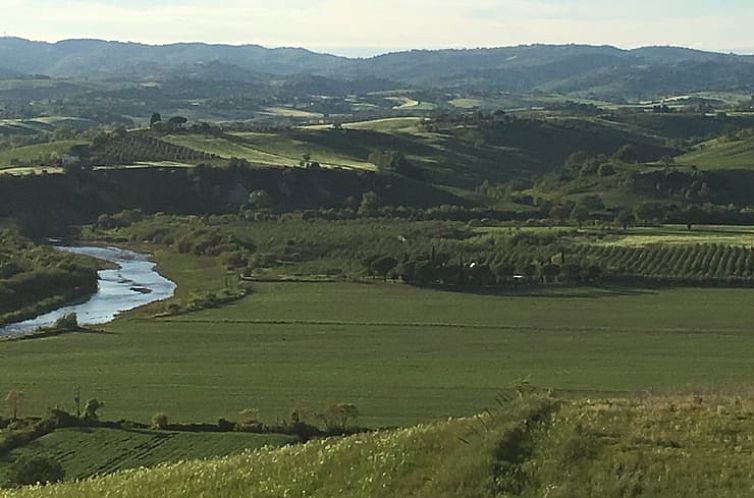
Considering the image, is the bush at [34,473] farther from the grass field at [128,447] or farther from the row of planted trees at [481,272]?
the row of planted trees at [481,272]

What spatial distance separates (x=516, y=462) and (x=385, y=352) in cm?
3307

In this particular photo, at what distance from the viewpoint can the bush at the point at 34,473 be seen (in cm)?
2464

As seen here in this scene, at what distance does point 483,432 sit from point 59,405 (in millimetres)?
25380

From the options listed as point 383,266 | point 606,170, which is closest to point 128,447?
point 383,266

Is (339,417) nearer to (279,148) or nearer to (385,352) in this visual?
(385,352)

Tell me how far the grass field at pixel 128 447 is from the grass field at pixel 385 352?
240 cm

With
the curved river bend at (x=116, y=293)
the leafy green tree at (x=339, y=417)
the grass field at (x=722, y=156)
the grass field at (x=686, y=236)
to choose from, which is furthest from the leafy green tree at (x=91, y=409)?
the grass field at (x=722, y=156)

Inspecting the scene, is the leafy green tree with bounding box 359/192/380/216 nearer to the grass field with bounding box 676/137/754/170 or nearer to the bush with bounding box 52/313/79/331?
the grass field with bounding box 676/137/754/170

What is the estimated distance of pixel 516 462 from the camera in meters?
15.5

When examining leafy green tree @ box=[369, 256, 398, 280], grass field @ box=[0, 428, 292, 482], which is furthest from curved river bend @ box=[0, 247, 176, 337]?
grass field @ box=[0, 428, 292, 482]

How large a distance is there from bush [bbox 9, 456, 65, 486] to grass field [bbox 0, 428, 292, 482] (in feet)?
11.9

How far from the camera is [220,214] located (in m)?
107

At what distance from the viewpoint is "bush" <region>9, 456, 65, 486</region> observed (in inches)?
970

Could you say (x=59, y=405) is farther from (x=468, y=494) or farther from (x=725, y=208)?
(x=725, y=208)
